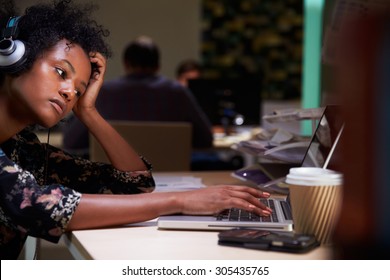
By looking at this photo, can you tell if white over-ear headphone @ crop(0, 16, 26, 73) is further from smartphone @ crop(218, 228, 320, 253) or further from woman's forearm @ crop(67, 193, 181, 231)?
smartphone @ crop(218, 228, 320, 253)

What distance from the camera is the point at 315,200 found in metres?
0.95

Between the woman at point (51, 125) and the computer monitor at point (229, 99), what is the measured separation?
2815 millimetres

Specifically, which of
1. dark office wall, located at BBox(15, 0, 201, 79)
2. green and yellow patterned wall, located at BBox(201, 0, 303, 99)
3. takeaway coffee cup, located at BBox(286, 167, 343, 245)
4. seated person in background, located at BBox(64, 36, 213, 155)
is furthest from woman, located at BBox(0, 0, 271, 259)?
green and yellow patterned wall, located at BBox(201, 0, 303, 99)

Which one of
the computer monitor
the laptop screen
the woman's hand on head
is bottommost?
the computer monitor

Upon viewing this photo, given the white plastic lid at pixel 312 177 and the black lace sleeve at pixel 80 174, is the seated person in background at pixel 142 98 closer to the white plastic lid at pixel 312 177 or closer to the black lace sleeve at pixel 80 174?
the black lace sleeve at pixel 80 174

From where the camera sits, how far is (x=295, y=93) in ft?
22.4

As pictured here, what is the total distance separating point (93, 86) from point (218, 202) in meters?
0.38

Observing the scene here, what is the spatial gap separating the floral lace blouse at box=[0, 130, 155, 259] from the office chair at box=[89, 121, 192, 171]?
116 cm

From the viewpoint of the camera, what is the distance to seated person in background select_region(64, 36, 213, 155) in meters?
2.96

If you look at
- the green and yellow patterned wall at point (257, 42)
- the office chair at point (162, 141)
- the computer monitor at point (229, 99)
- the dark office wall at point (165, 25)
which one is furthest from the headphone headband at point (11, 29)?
the green and yellow patterned wall at point (257, 42)

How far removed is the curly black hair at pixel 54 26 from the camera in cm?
105

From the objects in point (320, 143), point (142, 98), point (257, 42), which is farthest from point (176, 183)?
point (257, 42)

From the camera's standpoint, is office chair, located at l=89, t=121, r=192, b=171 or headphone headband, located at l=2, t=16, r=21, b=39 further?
office chair, located at l=89, t=121, r=192, b=171

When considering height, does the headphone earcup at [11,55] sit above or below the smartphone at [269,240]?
above
